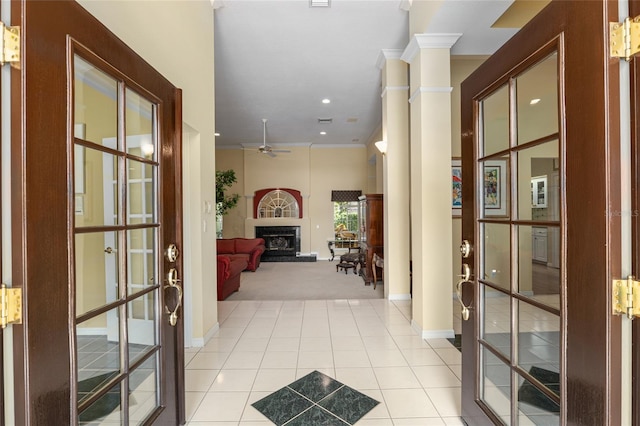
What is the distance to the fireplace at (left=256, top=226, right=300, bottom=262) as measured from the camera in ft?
31.6

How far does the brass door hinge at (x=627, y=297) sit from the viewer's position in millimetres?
860

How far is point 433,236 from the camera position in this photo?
10.6ft

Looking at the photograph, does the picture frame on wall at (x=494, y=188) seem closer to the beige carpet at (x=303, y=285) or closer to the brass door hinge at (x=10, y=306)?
the brass door hinge at (x=10, y=306)

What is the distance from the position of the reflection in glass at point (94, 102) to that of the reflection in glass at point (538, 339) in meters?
1.90

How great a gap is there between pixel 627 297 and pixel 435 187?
2444 mm

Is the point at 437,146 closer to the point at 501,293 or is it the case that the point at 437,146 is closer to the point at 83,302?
the point at 501,293

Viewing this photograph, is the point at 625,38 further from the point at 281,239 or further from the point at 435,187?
the point at 281,239

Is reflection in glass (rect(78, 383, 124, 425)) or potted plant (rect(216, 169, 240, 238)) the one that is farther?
potted plant (rect(216, 169, 240, 238))

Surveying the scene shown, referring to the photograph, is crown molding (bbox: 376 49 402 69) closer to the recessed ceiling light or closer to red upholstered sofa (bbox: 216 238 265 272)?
the recessed ceiling light

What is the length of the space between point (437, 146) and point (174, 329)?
286 centimetres

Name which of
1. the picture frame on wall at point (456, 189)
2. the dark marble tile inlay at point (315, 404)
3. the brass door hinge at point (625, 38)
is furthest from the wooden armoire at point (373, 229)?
the brass door hinge at point (625, 38)

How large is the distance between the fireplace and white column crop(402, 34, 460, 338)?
666 centimetres

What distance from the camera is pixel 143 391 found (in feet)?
4.95

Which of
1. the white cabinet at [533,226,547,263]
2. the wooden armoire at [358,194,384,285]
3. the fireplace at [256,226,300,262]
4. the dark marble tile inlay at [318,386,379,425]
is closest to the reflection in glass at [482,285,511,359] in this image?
the white cabinet at [533,226,547,263]
